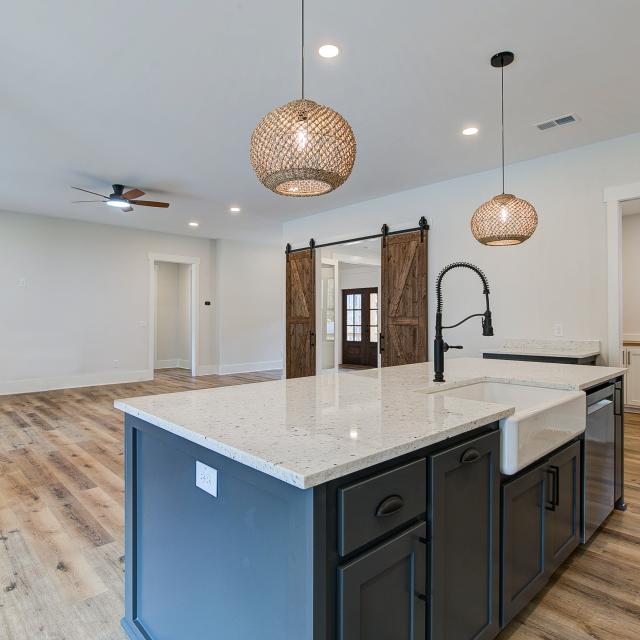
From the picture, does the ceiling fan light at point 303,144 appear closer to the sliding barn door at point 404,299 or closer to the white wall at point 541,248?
the white wall at point 541,248

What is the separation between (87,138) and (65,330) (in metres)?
4.53

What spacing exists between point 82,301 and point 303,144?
730cm

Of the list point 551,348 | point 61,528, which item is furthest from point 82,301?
point 551,348

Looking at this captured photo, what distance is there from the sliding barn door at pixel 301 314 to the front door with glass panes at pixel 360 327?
3891 mm

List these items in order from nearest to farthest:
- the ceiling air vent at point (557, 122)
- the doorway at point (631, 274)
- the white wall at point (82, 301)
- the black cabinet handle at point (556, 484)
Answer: the black cabinet handle at point (556, 484), the ceiling air vent at point (557, 122), the doorway at point (631, 274), the white wall at point (82, 301)

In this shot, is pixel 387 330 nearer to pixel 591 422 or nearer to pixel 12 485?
pixel 591 422

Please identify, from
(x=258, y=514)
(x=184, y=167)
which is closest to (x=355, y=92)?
(x=184, y=167)

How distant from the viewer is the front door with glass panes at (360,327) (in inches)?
423

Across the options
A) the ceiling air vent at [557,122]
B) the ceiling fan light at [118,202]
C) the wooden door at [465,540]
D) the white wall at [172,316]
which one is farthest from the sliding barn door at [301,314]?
the wooden door at [465,540]

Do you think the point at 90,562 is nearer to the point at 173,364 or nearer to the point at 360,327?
the point at 173,364

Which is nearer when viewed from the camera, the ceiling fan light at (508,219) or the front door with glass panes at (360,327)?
the ceiling fan light at (508,219)

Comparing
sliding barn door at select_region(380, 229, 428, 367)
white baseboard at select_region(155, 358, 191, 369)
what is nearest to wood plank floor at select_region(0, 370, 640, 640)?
sliding barn door at select_region(380, 229, 428, 367)

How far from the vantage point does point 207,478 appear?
128cm

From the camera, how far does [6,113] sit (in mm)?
3498
